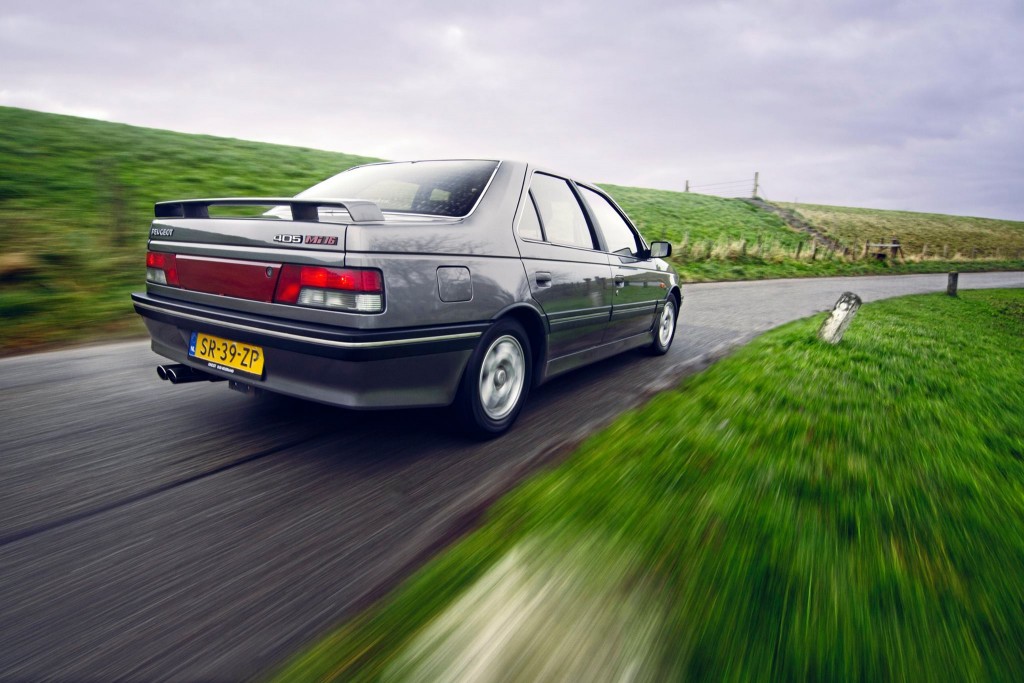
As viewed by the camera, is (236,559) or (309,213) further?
(309,213)

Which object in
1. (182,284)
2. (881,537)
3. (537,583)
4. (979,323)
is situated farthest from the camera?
(979,323)

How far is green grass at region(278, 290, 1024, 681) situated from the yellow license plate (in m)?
1.31

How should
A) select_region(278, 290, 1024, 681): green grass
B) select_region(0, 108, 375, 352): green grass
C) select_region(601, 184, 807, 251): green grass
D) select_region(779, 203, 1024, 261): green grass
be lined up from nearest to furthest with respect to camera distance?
select_region(278, 290, 1024, 681): green grass
select_region(0, 108, 375, 352): green grass
select_region(601, 184, 807, 251): green grass
select_region(779, 203, 1024, 261): green grass

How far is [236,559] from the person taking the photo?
6.62 ft

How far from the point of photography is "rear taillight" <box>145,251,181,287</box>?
120 inches

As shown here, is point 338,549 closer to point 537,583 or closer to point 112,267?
point 537,583

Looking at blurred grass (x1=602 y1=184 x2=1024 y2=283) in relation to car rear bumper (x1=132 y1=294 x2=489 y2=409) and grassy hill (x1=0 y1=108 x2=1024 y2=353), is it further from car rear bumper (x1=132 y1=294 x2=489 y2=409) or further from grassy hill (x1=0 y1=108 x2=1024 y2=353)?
car rear bumper (x1=132 y1=294 x2=489 y2=409)

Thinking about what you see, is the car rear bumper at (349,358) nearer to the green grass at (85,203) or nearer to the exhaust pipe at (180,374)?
the exhaust pipe at (180,374)

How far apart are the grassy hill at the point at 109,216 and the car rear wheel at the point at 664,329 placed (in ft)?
16.3

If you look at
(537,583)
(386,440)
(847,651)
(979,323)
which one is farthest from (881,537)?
(979,323)

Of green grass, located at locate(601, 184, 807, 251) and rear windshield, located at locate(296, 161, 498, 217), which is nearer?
rear windshield, located at locate(296, 161, 498, 217)

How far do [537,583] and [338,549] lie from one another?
76 centimetres

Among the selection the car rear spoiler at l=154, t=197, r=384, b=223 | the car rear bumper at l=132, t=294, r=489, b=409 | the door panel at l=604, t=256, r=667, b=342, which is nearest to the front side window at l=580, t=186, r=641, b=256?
the door panel at l=604, t=256, r=667, b=342

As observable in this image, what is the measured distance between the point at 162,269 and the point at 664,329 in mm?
4286
